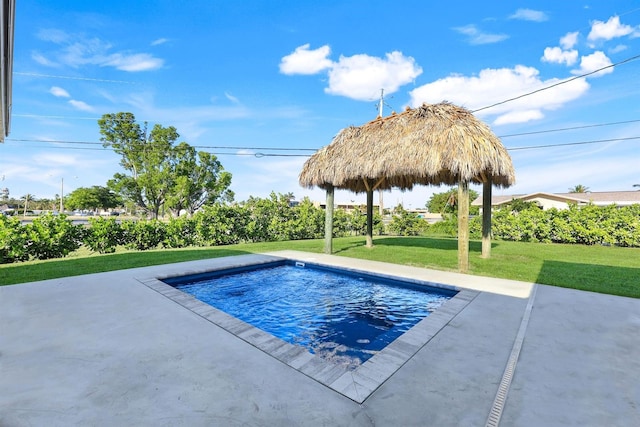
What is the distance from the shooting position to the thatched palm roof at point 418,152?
662cm

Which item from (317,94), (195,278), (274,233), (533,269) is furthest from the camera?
(317,94)

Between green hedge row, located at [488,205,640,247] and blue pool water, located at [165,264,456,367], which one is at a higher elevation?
green hedge row, located at [488,205,640,247]

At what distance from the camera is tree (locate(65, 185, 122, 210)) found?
3709 cm

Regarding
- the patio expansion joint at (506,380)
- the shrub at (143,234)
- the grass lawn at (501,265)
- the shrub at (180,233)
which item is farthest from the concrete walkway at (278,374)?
the shrub at (180,233)

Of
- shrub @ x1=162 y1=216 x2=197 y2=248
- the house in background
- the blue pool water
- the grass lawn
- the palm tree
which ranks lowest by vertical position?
the blue pool water

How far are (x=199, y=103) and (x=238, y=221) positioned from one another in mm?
10870

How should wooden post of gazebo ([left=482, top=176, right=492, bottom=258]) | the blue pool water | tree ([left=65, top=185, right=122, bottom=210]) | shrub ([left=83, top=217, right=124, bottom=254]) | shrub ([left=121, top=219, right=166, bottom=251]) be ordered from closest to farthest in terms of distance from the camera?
the blue pool water
wooden post of gazebo ([left=482, top=176, right=492, bottom=258])
shrub ([left=83, top=217, right=124, bottom=254])
shrub ([left=121, top=219, right=166, bottom=251])
tree ([left=65, top=185, right=122, bottom=210])

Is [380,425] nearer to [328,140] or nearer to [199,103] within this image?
[328,140]

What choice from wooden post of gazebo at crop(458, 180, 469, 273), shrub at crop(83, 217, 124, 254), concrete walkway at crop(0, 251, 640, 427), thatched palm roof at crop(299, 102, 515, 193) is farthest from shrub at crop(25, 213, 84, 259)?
wooden post of gazebo at crop(458, 180, 469, 273)

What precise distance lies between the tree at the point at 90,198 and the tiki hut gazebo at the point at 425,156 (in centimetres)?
3666

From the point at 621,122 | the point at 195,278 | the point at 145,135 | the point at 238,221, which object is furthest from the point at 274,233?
the point at 145,135

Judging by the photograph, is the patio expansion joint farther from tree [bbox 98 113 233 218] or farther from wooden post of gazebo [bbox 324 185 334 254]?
tree [bbox 98 113 233 218]

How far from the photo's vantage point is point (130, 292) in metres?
4.64

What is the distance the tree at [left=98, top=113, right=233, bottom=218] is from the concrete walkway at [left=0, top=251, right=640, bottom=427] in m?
23.8
